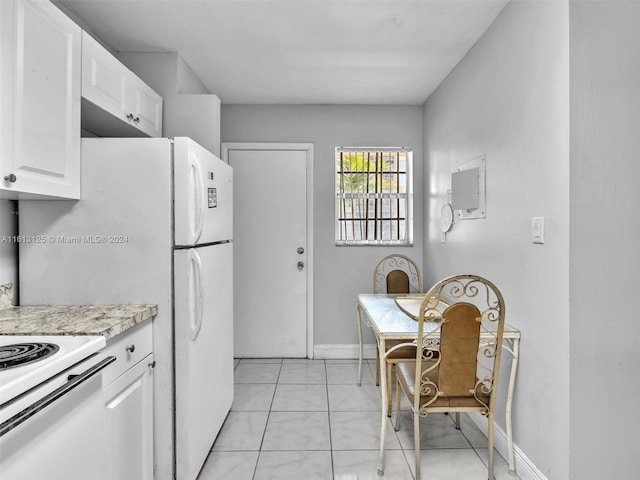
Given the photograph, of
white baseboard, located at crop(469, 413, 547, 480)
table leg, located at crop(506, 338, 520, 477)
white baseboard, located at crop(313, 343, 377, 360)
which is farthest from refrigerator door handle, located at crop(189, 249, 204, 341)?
white baseboard, located at crop(313, 343, 377, 360)

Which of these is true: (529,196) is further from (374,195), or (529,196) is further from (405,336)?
(374,195)

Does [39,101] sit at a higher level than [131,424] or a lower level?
higher

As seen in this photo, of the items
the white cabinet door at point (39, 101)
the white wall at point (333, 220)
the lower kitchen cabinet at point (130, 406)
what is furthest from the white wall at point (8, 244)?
the white wall at point (333, 220)

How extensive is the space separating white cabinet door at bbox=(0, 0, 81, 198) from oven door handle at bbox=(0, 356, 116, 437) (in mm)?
728

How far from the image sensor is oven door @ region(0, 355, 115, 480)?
2.86 feet

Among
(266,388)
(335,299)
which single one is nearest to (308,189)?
(335,299)

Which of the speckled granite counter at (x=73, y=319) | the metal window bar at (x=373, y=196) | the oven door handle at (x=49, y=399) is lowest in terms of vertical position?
the oven door handle at (x=49, y=399)

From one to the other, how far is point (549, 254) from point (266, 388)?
230 cm

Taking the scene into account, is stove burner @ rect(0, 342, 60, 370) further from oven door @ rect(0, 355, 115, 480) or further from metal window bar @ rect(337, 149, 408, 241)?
metal window bar @ rect(337, 149, 408, 241)

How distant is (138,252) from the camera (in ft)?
5.83

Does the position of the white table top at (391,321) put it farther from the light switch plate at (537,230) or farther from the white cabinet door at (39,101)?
the white cabinet door at (39,101)

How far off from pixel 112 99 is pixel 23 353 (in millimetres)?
1393

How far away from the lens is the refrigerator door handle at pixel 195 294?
183cm

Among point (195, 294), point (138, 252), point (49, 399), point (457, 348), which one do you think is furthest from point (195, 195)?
point (457, 348)
